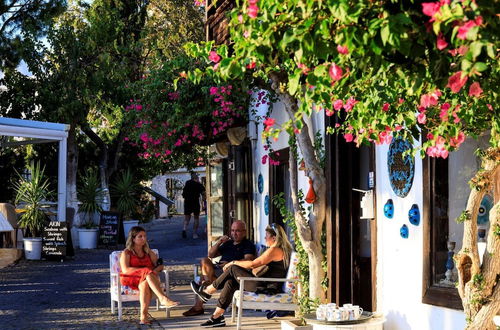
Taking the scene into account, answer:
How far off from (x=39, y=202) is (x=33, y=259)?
1.33m

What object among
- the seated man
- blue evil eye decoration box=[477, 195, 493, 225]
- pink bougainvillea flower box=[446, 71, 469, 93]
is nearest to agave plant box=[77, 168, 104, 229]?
the seated man

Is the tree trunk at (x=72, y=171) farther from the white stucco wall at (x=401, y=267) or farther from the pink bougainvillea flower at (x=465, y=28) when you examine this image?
the pink bougainvillea flower at (x=465, y=28)

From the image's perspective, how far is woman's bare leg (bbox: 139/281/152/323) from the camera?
8.77 m

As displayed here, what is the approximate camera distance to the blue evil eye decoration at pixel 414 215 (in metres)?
6.29

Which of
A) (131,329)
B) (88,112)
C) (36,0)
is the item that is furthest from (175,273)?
(36,0)

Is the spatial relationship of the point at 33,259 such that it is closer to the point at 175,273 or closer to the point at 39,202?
the point at 39,202

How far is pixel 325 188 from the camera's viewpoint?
757 cm

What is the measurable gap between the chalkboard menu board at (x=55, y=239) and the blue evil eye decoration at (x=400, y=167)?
1019cm

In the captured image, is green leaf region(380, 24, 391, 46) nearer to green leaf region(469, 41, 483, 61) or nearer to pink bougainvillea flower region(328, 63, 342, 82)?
green leaf region(469, 41, 483, 61)

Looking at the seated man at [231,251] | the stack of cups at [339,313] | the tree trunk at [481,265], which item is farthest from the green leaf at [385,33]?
the seated man at [231,251]

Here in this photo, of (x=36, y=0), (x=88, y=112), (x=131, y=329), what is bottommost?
→ (x=131, y=329)

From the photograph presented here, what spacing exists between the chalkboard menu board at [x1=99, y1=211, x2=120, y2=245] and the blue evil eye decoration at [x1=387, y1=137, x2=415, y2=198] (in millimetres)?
12950

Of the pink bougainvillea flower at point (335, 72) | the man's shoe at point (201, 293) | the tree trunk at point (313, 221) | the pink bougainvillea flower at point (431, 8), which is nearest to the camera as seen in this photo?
the pink bougainvillea flower at point (431, 8)

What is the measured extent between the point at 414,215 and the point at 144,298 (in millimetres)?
3750
